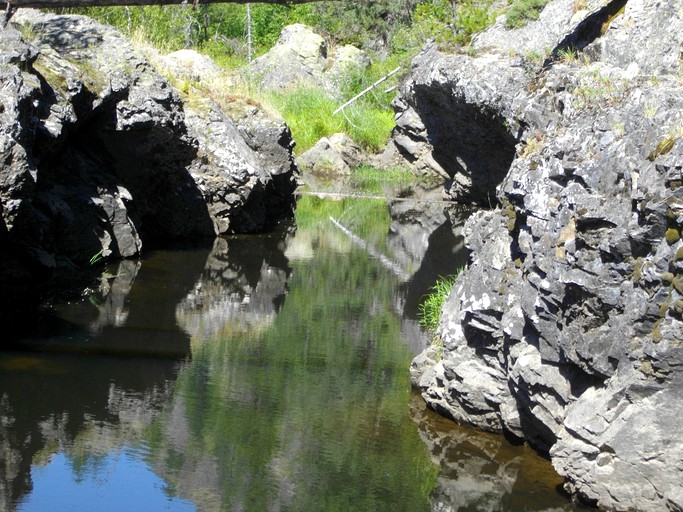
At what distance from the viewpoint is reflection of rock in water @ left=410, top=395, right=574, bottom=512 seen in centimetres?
751

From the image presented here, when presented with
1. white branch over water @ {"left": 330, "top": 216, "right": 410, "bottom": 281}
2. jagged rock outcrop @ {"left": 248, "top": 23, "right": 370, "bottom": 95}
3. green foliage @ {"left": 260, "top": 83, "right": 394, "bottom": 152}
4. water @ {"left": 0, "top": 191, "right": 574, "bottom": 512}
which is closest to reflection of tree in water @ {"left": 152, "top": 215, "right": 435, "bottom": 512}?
water @ {"left": 0, "top": 191, "right": 574, "bottom": 512}

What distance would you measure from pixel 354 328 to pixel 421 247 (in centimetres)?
716

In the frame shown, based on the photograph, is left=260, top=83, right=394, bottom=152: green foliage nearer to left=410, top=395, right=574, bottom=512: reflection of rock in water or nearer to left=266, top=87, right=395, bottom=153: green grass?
left=266, top=87, right=395, bottom=153: green grass

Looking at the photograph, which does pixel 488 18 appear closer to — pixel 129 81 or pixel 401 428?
pixel 129 81

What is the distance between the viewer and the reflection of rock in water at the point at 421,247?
13.7m

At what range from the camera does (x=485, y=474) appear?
26.4 feet

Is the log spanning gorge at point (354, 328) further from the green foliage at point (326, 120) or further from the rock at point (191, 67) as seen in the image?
the green foliage at point (326, 120)

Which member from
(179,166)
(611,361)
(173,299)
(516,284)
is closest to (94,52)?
(179,166)

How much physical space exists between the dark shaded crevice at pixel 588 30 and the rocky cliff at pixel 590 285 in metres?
0.79

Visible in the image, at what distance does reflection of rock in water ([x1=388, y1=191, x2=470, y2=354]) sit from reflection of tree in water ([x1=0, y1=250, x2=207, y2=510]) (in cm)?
344

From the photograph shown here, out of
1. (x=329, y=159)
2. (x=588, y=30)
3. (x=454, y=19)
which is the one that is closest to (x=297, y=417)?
(x=588, y=30)

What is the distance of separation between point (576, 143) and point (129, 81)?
1007cm

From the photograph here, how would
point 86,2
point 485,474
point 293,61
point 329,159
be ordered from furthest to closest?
1. point 293,61
2. point 329,159
3. point 86,2
4. point 485,474

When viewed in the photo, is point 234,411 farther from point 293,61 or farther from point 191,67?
point 293,61
